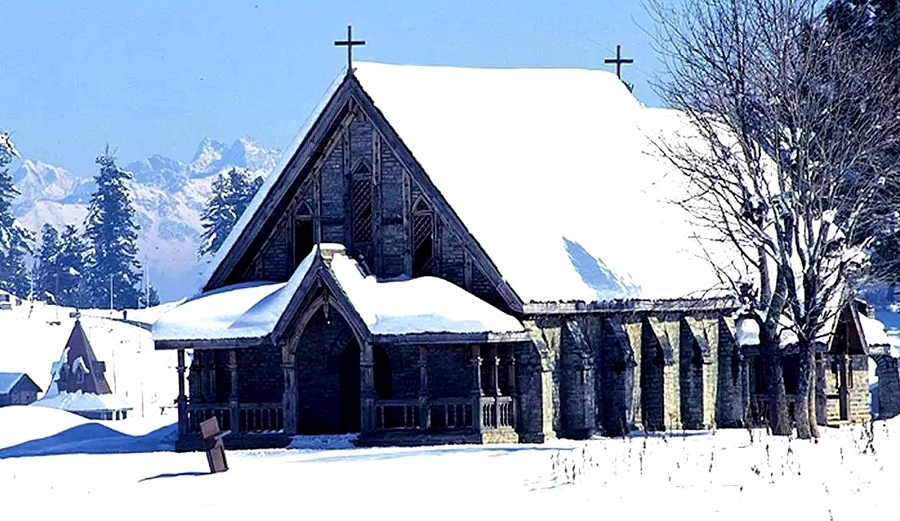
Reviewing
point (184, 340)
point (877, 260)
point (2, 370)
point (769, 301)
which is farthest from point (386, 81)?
point (2, 370)

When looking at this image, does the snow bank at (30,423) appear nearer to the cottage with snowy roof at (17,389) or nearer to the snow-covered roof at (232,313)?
the snow-covered roof at (232,313)

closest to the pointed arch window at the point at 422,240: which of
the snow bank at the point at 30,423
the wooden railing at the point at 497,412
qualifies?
the wooden railing at the point at 497,412

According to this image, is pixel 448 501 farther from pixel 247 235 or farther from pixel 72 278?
pixel 72 278

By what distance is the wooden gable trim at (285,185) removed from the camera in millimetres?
46219

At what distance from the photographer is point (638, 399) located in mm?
48281

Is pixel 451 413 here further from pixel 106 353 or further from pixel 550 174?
pixel 106 353

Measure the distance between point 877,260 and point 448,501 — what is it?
29.9 m

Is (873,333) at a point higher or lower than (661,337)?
higher

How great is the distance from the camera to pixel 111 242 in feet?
564

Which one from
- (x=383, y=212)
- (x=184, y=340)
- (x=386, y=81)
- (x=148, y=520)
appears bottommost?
(x=148, y=520)

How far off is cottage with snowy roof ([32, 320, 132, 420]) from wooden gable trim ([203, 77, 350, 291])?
6471 centimetres

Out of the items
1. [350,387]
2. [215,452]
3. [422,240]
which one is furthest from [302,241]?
[215,452]

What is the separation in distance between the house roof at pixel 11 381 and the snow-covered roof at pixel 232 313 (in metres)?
75.0

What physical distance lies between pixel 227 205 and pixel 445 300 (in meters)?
124
